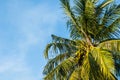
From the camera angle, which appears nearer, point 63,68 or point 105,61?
point 105,61

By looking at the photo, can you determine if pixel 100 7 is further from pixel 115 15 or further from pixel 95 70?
pixel 95 70

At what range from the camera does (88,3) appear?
24219 millimetres

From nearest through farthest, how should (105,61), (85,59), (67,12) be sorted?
(105,61) < (85,59) < (67,12)

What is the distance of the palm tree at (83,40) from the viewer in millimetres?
23250

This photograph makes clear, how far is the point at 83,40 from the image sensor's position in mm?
24328

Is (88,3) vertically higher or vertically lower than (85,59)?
higher

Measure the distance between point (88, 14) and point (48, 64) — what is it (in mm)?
3156

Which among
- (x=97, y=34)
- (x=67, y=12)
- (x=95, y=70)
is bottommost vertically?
(x=95, y=70)

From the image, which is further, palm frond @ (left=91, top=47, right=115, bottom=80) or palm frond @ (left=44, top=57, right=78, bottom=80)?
palm frond @ (left=44, top=57, right=78, bottom=80)

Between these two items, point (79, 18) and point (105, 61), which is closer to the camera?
point (105, 61)

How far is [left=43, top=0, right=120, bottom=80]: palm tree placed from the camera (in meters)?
23.2

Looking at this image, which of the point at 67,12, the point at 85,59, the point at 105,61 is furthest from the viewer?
the point at 67,12

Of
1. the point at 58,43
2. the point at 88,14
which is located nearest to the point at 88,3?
the point at 88,14

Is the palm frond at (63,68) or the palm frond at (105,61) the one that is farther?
the palm frond at (63,68)
